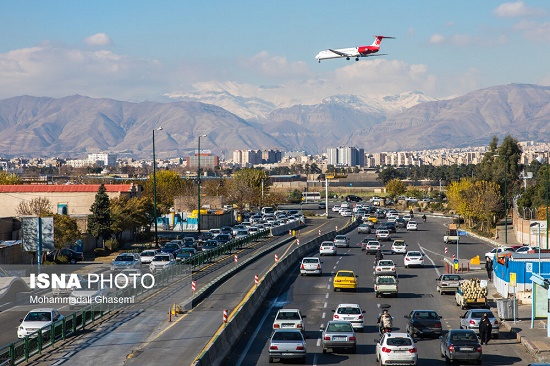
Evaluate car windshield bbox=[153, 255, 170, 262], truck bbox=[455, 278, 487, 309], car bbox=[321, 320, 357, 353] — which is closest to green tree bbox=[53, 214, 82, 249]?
car windshield bbox=[153, 255, 170, 262]

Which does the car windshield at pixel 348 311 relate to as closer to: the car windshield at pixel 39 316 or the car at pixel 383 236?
the car windshield at pixel 39 316

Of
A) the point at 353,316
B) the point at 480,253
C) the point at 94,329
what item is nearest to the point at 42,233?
the point at 94,329

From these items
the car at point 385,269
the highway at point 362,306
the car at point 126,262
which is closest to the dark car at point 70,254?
the car at point 126,262

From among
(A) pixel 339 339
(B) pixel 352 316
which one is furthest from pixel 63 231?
(A) pixel 339 339

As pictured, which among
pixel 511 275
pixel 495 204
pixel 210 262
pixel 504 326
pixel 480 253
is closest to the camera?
pixel 504 326

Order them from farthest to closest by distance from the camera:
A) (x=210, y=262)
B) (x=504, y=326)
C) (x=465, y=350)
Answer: (x=210, y=262) → (x=504, y=326) → (x=465, y=350)

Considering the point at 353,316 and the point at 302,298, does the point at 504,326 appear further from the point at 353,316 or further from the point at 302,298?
the point at 302,298
